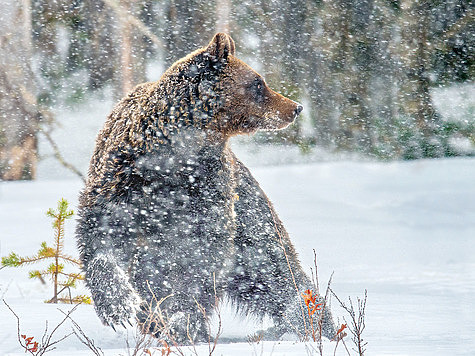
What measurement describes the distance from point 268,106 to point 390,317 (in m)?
1.48

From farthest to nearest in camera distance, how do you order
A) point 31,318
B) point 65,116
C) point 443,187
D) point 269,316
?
1. point 65,116
2. point 443,187
3. point 269,316
4. point 31,318

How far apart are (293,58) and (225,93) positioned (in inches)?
322

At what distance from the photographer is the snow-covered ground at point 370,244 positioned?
2953 mm

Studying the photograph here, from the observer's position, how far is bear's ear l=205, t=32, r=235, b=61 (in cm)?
293

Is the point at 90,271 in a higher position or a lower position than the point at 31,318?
higher

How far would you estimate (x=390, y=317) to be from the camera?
3.42 m

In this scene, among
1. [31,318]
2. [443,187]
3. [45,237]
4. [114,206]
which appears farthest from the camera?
[443,187]

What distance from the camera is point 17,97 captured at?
10219 millimetres

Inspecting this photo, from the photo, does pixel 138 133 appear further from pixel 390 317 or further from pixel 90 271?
pixel 390 317

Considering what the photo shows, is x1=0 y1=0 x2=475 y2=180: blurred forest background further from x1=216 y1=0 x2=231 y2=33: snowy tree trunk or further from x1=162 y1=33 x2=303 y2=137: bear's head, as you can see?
x1=162 y1=33 x2=303 y2=137: bear's head

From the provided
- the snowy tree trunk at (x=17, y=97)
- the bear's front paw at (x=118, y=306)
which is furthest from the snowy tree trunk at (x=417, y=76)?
the bear's front paw at (x=118, y=306)

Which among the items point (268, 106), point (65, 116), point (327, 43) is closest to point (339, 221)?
point (327, 43)

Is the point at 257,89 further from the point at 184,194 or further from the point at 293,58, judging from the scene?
the point at 293,58

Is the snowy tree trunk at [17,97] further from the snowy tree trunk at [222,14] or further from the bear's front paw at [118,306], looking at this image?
the bear's front paw at [118,306]
